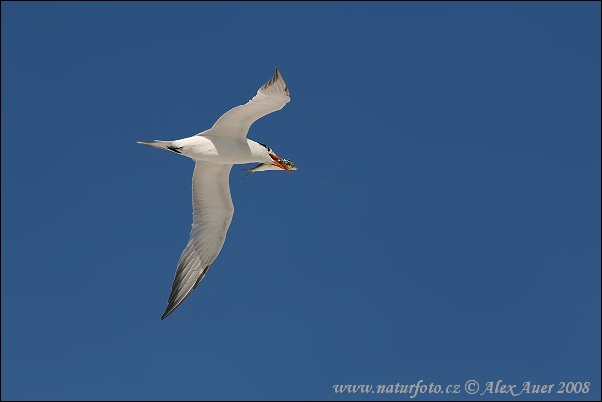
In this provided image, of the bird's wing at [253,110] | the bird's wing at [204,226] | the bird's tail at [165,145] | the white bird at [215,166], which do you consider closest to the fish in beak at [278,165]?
the white bird at [215,166]

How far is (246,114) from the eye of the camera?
50.3 ft

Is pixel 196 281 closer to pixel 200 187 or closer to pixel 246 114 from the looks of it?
pixel 200 187

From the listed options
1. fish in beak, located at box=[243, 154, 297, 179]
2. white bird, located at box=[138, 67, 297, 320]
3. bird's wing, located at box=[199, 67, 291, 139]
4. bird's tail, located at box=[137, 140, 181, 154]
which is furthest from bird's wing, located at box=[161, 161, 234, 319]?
bird's tail, located at box=[137, 140, 181, 154]

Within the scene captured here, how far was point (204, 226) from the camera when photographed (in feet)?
58.9

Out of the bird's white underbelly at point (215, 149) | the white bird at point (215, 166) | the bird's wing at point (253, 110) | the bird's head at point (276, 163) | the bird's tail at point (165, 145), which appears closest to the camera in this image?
the bird's wing at point (253, 110)

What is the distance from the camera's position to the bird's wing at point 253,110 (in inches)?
569

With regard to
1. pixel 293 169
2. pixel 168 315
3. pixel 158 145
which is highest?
pixel 293 169

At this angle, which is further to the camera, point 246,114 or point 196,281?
point 196,281

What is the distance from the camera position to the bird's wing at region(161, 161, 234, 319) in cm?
1742

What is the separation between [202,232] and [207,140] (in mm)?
2880

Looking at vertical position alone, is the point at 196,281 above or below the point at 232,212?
below

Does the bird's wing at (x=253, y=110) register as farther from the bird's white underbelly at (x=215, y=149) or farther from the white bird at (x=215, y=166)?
the bird's white underbelly at (x=215, y=149)

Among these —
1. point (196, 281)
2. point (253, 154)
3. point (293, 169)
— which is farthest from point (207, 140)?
point (196, 281)

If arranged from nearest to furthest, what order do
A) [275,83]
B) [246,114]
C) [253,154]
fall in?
[275,83] → [246,114] → [253,154]
